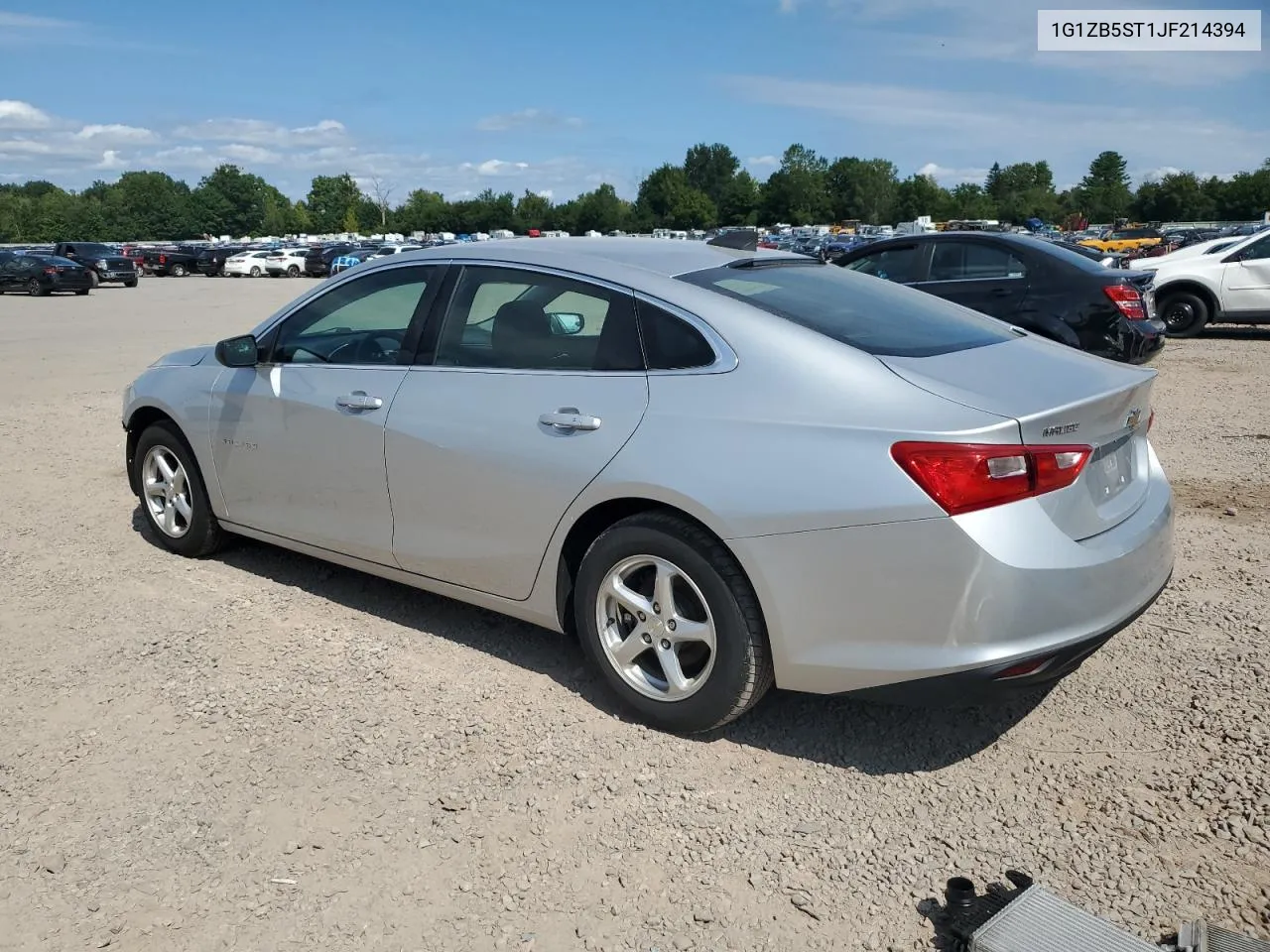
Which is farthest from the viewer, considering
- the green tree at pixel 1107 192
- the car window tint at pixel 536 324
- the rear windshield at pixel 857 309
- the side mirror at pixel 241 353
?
the green tree at pixel 1107 192

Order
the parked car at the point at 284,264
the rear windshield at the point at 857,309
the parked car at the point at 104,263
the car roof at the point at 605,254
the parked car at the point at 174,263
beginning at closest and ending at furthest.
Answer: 1. the rear windshield at the point at 857,309
2. the car roof at the point at 605,254
3. the parked car at the point at 104,263
4. the parked car at the point at 284,264
5. the parked car at the point at 174,263

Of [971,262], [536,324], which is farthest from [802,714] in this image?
[971,262]

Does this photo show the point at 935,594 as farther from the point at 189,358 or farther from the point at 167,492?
the point at 167,492

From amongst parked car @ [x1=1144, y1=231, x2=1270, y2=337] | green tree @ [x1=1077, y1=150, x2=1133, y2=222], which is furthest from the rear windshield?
green tree @ [x1=1077, y1=150, x2=1133, y2=222]

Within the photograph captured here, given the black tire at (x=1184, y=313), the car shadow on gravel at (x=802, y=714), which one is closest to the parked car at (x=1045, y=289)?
the black tire at (x=1184, y=313)

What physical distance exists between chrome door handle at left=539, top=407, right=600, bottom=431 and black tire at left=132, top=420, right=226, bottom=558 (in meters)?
2.36

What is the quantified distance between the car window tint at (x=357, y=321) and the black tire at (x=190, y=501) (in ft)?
2.94

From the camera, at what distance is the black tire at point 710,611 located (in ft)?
10.6

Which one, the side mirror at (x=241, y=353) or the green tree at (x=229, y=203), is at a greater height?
the green tree at (x=229, y=203)

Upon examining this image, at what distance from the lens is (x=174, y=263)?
2143 inches

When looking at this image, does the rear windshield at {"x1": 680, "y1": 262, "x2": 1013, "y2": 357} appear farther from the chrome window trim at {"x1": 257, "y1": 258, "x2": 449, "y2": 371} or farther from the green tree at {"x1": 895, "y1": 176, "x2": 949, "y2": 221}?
the green tree at {"x1": 895, "y1": 176, "x2": 949, "y2": 221}

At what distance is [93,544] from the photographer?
571 centimetres

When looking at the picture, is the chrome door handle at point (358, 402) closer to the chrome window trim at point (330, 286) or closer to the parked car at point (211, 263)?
the chrome window trim at point (330, 286)

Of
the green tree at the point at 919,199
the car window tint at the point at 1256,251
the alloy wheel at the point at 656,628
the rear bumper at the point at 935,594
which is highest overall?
the green tree at the point at 919,199
